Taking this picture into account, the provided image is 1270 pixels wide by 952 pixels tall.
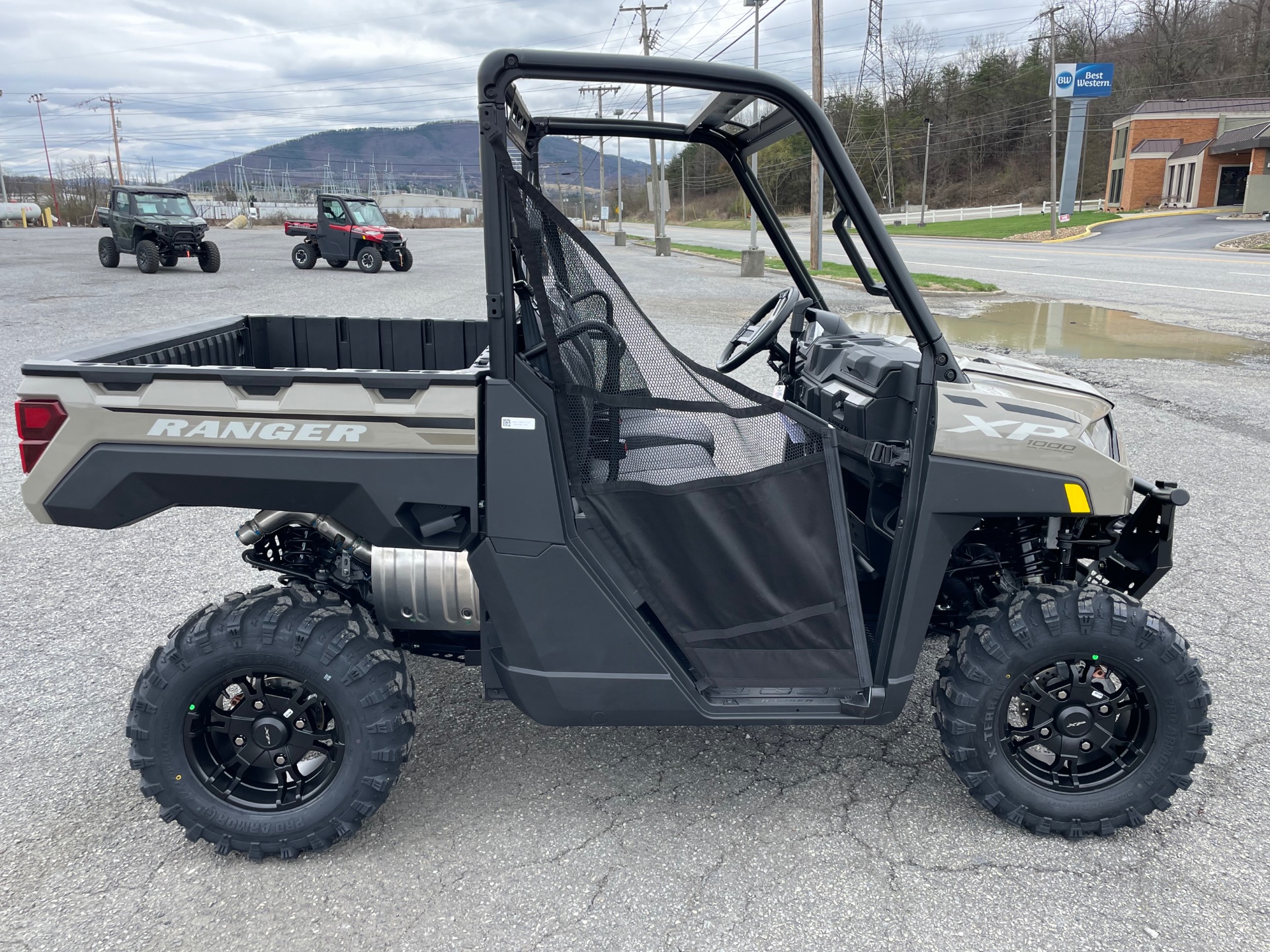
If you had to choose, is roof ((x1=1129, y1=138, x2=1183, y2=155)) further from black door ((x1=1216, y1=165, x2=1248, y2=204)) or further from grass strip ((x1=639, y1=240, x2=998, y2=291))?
grass strip ((x1=639, y1=240, x2=998, y2=291))

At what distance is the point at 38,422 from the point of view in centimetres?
241

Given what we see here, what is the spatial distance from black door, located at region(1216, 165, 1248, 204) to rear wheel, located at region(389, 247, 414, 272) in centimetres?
4671

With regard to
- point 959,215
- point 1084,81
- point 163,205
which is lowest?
point 959,215

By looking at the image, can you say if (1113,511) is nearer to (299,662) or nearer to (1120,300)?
(299,662)

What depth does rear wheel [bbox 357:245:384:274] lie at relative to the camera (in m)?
23.0

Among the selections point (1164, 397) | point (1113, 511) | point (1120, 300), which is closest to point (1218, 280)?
point (1120, 300)

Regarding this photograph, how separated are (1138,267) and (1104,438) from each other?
2405 centimetres

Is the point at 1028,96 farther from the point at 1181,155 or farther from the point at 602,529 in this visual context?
the point at 602,529

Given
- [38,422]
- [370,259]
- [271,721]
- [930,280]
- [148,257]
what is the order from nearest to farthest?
[38,422], [271,721], [930,280], [148,257], [370,259]

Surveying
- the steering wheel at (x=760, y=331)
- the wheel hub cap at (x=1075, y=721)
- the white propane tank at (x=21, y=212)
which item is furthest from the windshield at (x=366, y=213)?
the white propane tank at (x=21, y=212)

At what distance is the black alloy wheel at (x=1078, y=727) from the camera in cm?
263

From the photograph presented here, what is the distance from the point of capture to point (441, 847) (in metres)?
2.61

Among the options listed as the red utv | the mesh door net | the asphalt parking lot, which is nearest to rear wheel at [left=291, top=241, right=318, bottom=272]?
the red utv

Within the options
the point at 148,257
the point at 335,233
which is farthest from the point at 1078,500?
the point at 335,233
